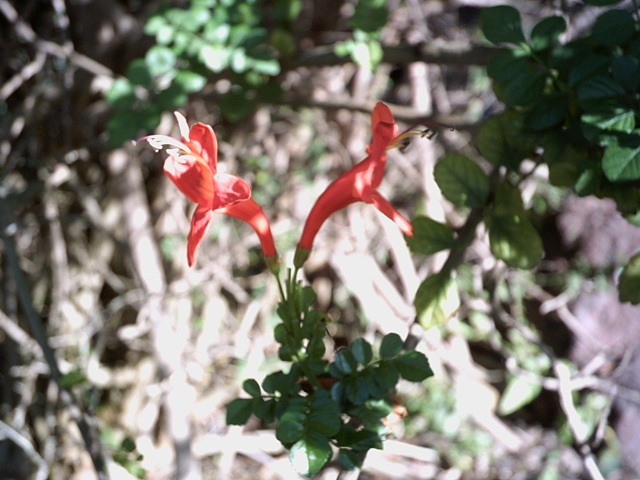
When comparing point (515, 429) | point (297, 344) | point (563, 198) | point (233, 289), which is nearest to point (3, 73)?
point (233, 289)

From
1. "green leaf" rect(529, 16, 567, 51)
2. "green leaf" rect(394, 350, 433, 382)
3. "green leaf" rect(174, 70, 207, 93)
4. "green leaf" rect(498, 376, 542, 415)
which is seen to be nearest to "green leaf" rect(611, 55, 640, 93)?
"green leaf" rect(529, 16, 567, 51)

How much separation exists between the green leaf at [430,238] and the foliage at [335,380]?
0.46ft

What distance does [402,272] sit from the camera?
2.26 m

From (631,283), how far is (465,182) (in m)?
0.24

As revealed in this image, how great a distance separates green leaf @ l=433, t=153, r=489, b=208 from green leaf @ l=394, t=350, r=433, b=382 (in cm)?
22

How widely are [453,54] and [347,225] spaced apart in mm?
1133

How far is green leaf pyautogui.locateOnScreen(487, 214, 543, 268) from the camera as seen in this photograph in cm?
87

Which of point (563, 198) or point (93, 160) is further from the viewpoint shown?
point (563, 198)

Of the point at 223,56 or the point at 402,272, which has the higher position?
the point at 223,56

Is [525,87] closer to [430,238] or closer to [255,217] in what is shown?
[430,238]

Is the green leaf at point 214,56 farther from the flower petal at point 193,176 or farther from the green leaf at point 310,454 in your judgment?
the green leaf at point 310,454

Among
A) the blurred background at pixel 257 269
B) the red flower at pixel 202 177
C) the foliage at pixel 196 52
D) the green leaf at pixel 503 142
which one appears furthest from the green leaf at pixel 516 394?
the red flower at pixel 202 177

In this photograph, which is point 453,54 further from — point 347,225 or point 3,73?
point 3,73

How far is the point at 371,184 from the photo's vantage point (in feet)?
2.49
